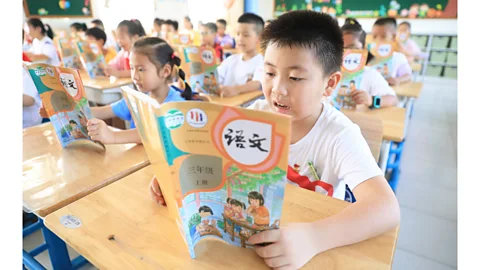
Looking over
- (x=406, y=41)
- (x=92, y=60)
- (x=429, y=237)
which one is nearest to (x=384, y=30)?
(x=406, y=41)

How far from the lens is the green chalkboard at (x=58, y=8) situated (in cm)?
639

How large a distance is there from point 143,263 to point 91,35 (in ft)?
11.0

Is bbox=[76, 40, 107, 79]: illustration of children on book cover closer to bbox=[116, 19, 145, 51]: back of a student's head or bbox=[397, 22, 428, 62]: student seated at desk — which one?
bbox=[116, 19, 145, 51]: back of a student's head

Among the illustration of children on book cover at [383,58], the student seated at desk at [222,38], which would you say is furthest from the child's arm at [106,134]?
the student seated at desk at [222,38]

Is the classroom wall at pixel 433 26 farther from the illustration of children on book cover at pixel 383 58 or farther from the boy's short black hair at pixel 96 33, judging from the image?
the boy's short black hair at pixel 96 33

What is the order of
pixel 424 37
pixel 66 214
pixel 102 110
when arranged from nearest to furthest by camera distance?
1. pixel 66 214
2. pixel 102 110
3. pixel 424 37

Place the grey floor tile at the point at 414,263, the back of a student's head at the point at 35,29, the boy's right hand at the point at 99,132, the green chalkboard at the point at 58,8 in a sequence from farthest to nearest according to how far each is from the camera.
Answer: the green chalkboard at the point at 58,8 → the back of a student's head at the point at 35,29 → the grey floor tile at the point at 414,263 → the boy's right hand at the point at 99,132

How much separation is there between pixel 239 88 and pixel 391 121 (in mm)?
1077

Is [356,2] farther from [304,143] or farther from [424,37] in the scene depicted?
[304,143]

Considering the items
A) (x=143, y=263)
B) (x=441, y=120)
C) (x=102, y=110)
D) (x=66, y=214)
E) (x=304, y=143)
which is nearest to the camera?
(x=143, y=263)

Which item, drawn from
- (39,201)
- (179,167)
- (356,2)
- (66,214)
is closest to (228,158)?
(179,167)

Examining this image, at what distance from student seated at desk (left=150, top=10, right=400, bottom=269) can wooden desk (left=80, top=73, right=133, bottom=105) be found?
74.5 inches

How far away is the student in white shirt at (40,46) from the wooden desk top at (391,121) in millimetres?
3201

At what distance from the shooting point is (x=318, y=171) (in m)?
0.96
